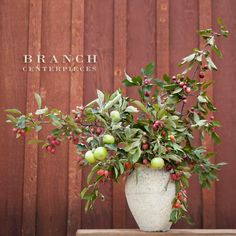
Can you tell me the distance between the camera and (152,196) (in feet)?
4.84

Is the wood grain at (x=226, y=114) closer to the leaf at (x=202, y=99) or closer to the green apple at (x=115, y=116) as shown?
the leaf at (x=202, y=99)

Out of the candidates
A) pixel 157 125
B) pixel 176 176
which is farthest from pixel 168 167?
pixel 157 125

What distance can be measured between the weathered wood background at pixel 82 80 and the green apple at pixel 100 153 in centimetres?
66

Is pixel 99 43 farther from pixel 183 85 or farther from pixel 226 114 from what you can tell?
pixel 183 85

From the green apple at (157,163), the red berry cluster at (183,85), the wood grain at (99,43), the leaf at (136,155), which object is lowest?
the green apple at (157,163)

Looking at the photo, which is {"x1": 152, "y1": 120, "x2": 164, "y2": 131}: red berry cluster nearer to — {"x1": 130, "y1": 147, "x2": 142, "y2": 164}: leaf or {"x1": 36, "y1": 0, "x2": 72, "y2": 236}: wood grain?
{"x1": 130, "y1": 147, "x2": 142, "y2": 164}: leaf

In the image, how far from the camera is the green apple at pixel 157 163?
4.67ft

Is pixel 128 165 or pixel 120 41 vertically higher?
pixel 120 41

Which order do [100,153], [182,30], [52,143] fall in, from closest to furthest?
1. [100,153]
2. [52,143]
3. [182,30]

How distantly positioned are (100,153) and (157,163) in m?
0.16

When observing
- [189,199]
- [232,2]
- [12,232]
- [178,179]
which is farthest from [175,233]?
[232,2]

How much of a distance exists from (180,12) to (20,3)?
0.67 metres

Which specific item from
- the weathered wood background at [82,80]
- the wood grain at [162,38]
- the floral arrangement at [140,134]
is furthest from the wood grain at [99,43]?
the floral arrangement at [140,134]

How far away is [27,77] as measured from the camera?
2.15 m
